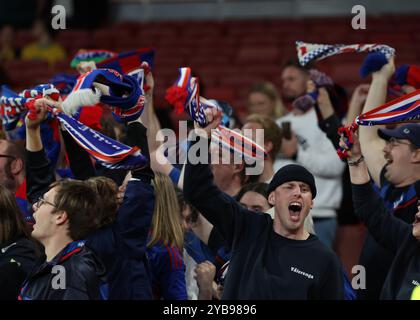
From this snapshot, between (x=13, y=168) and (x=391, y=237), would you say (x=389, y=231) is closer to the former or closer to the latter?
(x=391, y=237)

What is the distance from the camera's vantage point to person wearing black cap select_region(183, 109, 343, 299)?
13.1ft

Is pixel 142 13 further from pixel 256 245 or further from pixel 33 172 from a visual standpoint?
pixel 256 245

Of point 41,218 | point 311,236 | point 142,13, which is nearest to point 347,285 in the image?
point 311,236

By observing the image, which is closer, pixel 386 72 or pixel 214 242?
pixel 214 242

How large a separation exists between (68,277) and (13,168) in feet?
5.28

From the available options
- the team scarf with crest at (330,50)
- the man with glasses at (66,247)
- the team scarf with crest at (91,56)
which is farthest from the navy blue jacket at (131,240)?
the team scarf with crest at (91,56)

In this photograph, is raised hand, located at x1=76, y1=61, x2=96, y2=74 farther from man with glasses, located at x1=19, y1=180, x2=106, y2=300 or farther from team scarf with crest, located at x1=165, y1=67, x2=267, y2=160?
man with glasses, located at x1=19, y1=180, x2=106, y2=300

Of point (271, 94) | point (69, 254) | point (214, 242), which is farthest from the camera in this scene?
point (271, 94)

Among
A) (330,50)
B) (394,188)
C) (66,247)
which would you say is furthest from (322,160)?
(66,247)

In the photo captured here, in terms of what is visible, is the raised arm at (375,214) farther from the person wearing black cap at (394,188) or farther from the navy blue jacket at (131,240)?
the navy blue jacket at (131,240)

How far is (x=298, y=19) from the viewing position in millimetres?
11352

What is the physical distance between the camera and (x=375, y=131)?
5535mm

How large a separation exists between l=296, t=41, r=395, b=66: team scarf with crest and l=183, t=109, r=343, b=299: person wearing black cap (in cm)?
152
